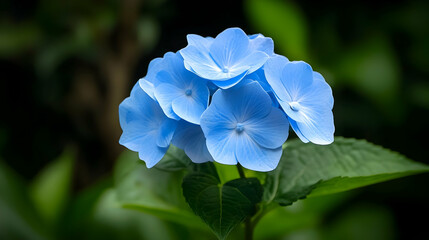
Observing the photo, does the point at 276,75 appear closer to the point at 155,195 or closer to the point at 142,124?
the point at 142,124

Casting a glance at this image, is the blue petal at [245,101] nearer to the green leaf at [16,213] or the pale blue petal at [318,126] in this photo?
the pale blue petal at [318,126]

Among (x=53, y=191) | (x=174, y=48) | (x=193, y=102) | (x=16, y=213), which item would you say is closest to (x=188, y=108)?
(x=193, y=102)

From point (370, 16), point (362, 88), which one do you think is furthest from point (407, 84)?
point (370, 16)

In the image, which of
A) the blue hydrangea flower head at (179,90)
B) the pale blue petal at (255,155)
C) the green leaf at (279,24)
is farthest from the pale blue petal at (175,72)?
the green leaf at (279,24)

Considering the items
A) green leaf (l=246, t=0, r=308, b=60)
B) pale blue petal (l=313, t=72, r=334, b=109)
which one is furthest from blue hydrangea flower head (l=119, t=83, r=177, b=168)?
green leaf (l=246, t=0, r=308, b=60)

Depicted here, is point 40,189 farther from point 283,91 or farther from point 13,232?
point 283,91

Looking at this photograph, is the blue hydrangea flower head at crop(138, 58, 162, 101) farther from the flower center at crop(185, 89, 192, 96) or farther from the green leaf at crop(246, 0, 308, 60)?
the green leaf at crop(246, 0, 308, 60)
